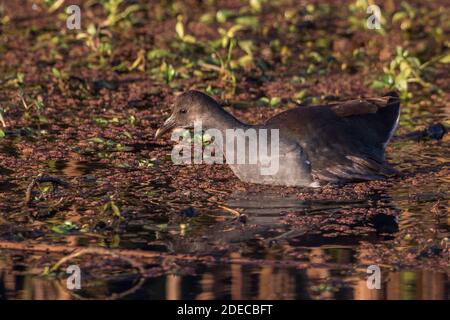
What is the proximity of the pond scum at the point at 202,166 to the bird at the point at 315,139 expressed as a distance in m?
0.13

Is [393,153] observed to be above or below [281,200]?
above

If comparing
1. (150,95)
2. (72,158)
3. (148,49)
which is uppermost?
(148,49)

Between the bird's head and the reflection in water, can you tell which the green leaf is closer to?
the bird's head

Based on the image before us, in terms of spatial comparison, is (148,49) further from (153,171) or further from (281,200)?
(281,200)

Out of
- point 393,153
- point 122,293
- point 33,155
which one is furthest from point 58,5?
point 122,293

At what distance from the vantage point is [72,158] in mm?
9461

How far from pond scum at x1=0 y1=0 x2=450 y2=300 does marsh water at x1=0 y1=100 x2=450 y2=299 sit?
0.02 metres

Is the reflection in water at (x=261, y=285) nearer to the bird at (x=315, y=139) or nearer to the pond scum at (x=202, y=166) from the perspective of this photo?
the pond scum at (x=202, y=166)

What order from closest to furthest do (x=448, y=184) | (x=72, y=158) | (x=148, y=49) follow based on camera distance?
(x=448, y=184) < (x=72, y=158) < (x=148, y=49)

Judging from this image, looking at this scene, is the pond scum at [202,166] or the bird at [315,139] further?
the bird at [315,139]

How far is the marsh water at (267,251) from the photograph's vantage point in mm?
6438

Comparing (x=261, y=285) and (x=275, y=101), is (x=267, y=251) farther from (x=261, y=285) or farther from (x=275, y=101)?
(x=275, y=101)

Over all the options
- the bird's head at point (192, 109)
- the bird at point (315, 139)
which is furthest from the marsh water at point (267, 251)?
the bird's head at point (192, 109)

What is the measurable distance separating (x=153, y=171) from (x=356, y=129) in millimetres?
1759
